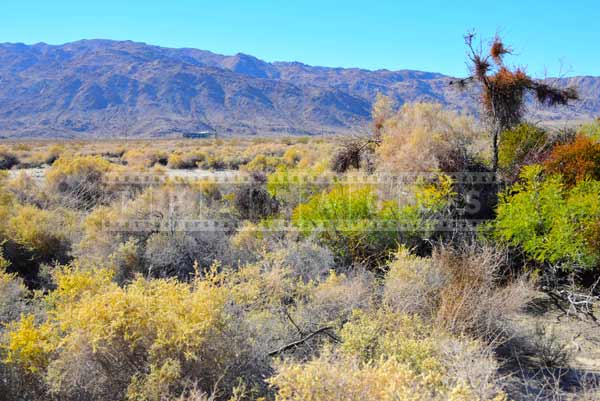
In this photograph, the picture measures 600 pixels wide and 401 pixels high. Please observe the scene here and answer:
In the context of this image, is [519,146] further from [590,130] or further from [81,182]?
[81,182]

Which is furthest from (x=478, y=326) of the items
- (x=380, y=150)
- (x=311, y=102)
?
(x=311, y=102)

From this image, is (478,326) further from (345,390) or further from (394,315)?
(345,390)

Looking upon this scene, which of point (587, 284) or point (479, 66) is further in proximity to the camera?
point (479, 66)

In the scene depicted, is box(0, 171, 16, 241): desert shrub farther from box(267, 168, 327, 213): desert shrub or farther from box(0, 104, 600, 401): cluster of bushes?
box(267, 168, 327, 213): desert shrub

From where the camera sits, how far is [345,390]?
9.50 feet

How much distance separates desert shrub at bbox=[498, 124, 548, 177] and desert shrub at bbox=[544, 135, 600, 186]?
0.88 meters

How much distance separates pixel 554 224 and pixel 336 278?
358cm

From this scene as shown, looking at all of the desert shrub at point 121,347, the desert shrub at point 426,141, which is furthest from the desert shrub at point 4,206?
the desert shrub at point 426,141

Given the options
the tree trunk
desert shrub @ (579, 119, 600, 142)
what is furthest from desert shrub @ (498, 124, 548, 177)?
desert shrub @ (579, 119, 600, 142)

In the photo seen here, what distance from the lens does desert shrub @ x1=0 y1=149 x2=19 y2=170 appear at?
22109 millimetres

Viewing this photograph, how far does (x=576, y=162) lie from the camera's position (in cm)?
822

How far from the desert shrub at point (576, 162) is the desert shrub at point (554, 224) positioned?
1.84 ft

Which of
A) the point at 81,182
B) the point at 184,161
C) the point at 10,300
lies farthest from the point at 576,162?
the point at 184,161

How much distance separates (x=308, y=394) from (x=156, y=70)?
18058 centimetres
